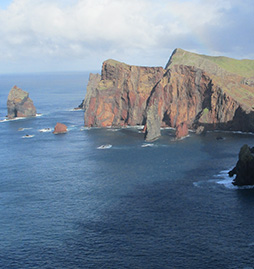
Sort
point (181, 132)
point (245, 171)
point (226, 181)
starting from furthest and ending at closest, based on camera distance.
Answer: point (181, 132) → point (226, 181) → point (245, 171)

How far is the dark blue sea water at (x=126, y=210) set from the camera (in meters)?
80.7

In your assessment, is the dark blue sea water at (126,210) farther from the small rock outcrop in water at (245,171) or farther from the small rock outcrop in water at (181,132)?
the small rock outcrop in water at (181,132)

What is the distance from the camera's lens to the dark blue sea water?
8069 centimetres

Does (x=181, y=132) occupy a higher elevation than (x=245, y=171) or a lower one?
higher

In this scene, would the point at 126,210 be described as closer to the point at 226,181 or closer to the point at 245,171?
the point at 226,181

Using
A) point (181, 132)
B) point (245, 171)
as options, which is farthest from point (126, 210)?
point (181, 132)

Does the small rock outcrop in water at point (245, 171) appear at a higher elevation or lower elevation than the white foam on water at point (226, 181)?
higher

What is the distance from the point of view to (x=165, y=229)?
299 ft

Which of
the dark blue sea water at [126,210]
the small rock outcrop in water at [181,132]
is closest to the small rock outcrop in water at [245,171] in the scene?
the dark blue sea water at [126,210]

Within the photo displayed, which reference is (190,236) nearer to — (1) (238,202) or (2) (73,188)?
(1) (238,202)

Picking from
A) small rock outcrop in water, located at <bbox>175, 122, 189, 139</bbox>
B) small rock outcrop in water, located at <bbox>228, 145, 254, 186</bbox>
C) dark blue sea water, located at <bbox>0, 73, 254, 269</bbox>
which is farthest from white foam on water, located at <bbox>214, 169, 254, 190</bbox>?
small rock outcrop in water, located at <bbox>175, 122, 189, 139</bbox>

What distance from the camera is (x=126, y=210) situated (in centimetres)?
10356

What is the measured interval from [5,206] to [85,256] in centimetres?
4059

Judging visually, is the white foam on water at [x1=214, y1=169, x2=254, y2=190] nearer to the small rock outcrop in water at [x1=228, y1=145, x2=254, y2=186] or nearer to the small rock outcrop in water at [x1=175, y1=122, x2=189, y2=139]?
the small rock outcrop in water at [x1=228, y1=145, x2=254, y2=186]
